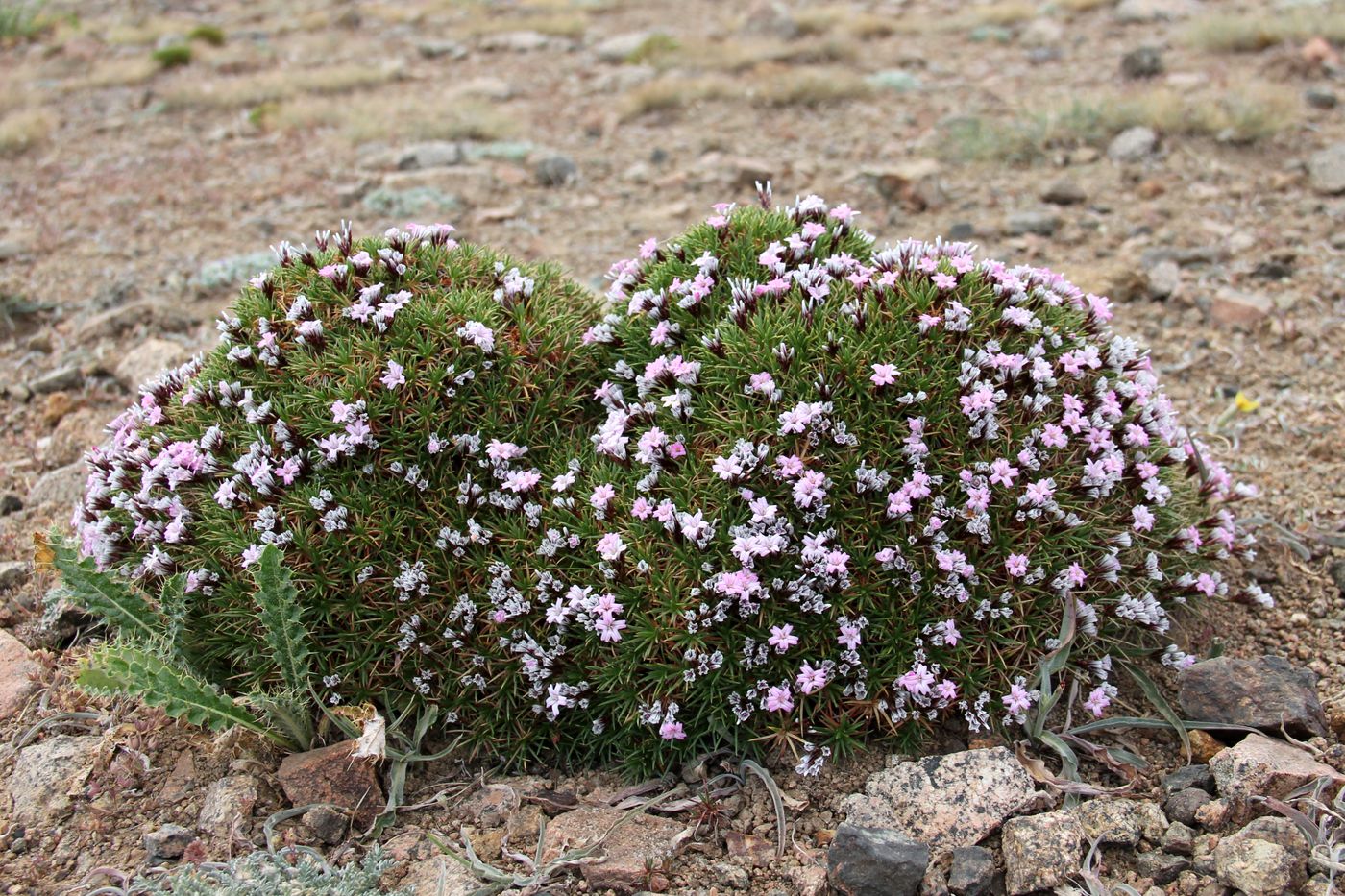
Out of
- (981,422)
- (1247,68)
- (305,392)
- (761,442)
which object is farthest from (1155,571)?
(1247,68)

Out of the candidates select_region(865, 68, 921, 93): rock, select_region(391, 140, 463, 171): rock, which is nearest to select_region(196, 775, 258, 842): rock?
select_region(391, 140, 463, 171): rock

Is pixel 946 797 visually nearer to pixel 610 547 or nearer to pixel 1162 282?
pixel 610 547

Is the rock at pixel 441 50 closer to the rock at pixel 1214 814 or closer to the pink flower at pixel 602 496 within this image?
the pink flower at pixel 602 496

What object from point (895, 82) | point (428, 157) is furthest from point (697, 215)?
point (895, 82)

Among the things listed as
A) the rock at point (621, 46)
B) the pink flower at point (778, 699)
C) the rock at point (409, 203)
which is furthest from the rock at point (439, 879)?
the rock at point (621, 46)

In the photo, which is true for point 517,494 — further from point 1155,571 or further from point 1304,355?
point 1304,355

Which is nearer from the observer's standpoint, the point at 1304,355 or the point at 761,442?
the point at 761,442

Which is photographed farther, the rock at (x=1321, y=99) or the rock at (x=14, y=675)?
the rock at (x=1321, y=99)
